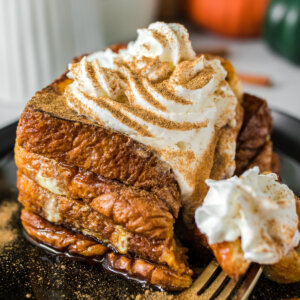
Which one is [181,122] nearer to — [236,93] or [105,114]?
[105,114]

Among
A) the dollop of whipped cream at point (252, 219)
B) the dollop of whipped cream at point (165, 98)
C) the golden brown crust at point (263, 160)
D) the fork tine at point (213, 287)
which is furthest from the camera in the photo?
the golden brown crust at point (263, 160)

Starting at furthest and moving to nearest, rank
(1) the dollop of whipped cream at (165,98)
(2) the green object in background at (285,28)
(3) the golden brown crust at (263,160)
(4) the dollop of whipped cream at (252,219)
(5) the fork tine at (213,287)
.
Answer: (2) the green object in background at (285,28), (3) the golden brown crust at (263,160), (1) the dollop of whipped cream at (165,98), (5) the fork tine at (213,287), (4) the dollop of whipped cream at (252,219)

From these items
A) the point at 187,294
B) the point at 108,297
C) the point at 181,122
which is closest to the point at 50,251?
the point at 108,297

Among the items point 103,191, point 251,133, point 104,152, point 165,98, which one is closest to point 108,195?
point 103,191

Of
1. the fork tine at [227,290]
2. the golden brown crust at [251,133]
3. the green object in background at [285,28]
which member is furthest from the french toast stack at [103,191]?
the green object in background at [285,28]

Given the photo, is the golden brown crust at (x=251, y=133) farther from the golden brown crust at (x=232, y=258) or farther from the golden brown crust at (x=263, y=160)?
the golden brown crust at (x=232, y=258)

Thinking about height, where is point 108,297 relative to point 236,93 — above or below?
below

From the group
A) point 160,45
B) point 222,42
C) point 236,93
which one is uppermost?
point 160,45
